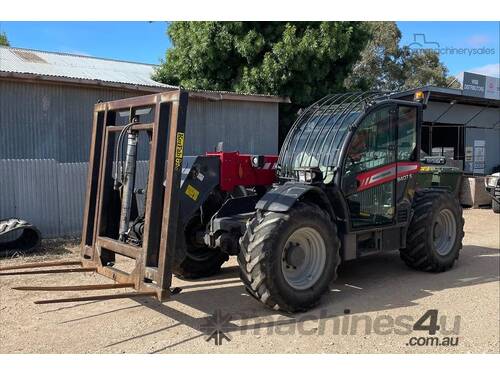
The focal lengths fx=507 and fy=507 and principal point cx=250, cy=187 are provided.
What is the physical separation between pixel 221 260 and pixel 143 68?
11731 millimetres

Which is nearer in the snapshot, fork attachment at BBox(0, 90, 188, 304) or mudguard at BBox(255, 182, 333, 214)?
fork attachment at BBox(0, 90, 188, 304)

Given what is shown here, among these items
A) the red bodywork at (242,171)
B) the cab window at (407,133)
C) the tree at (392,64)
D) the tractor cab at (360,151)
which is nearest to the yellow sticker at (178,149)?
the red bodywork at (242,171)

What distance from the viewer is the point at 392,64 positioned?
95.9ft

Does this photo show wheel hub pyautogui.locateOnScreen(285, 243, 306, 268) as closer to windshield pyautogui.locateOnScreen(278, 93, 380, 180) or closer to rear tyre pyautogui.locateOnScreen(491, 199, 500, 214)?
windshield pyautogui.locateOnScreen(278, 93, 380, 180)

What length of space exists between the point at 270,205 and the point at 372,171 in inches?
70.2

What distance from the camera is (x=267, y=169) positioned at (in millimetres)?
6699

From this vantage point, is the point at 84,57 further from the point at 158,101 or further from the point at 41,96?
the point at 158,101

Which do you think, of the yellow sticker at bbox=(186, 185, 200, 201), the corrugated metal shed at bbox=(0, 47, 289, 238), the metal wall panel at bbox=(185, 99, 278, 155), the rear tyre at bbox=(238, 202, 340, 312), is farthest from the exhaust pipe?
the metal wall panel at bbox=(185, 99, 278, 155)

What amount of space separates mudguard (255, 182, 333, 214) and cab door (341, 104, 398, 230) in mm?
364

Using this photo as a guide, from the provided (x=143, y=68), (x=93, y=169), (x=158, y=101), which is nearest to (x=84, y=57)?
(x=143, y=68)

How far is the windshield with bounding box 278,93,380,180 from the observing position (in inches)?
242

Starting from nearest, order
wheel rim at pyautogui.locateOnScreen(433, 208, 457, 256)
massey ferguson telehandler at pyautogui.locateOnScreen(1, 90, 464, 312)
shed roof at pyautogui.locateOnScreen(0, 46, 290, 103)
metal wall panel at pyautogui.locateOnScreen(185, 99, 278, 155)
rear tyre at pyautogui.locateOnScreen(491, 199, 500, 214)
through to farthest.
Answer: massey ferguson telehandler at pyautogui.locateOnScreen(1, 90, 464, 312), wheel rim at pyautogui.locateOnScreen(433, 208, 457, 256), shed roof at pyautogui.locateOnScreen(0, 46, 290, 103), metal wall panel at pyautogui.locateOnScreen(185, 99, 278, 155), rear tyre at pyautogui.locateOnScreen(491, 199, 500, 214)

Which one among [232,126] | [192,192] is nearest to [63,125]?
[232,126]

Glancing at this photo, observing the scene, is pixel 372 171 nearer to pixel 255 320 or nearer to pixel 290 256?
pixel 290 256
